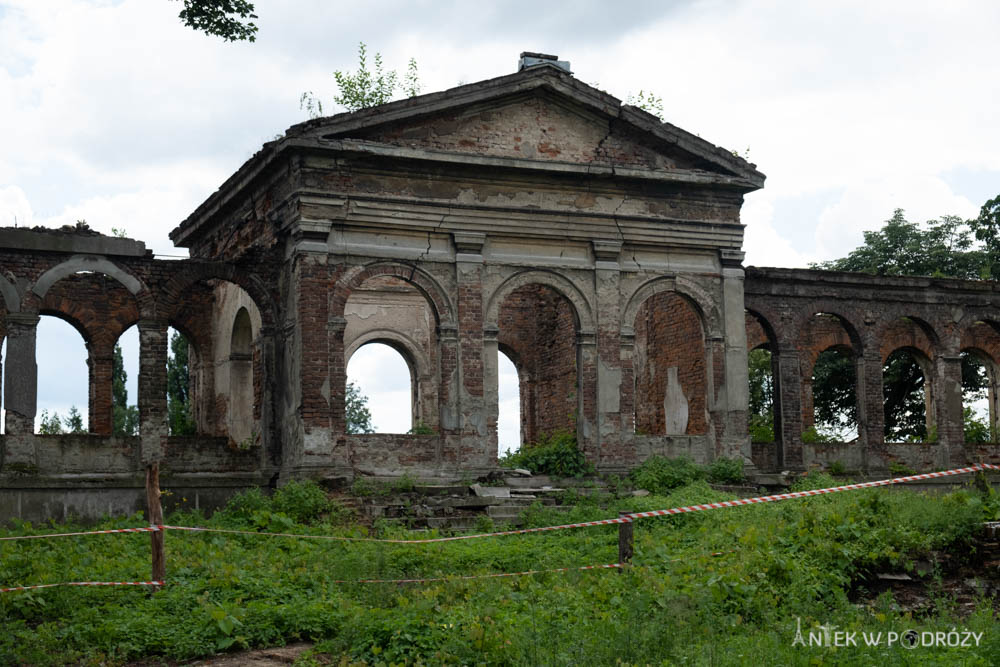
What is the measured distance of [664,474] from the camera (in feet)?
65.3

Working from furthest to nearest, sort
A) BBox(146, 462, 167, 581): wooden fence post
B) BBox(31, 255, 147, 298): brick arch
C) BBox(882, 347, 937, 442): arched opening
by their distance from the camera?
BBox(882, 347, 937, 442): arched opening
BBox(31, 255, 147, 298): brick arch
BBox(146, 462, 167, 581): wooden fence post

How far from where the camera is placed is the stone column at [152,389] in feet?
61.2

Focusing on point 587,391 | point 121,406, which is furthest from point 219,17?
point 121,406

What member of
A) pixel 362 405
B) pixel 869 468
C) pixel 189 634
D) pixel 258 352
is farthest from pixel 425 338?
pixel 362 405

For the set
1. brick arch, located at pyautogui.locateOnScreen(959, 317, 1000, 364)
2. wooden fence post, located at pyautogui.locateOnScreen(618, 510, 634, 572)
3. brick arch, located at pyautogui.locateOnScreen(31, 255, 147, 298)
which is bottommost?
wooden fence post, located at pyautogui.locateOnScreen(618, 510, 634, 572)

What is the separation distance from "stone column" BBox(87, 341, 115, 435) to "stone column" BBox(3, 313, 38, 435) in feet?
12.9

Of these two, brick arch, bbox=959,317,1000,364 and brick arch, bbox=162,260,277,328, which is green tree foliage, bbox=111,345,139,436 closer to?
brick arch, bbox=162,260,277,328

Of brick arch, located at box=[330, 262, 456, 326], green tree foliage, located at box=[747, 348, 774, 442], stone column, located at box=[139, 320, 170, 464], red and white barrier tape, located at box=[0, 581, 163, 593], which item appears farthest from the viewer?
green tree foliage, located at box=[747, 348, 774, 442]

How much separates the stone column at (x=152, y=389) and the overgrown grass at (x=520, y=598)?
3.84m

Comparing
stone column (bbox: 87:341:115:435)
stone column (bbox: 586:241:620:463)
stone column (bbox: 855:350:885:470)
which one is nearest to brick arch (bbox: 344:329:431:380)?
stone column (bbox: 87:341:115:435)

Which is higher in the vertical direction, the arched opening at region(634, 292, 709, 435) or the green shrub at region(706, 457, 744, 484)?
the arched opening at region(634, 292, 709, 435)

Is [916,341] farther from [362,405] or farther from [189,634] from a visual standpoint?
[362,405]

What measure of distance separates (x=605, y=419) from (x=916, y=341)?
29.5 feet

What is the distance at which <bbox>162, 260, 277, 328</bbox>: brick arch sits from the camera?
1934 cm
